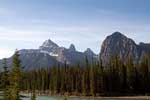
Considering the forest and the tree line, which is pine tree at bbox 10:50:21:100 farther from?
the tree line

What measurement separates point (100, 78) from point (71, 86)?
18.2 metres

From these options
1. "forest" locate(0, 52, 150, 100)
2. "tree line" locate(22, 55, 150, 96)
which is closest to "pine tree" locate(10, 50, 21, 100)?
"forest" locate(0, 52, 150, 100)

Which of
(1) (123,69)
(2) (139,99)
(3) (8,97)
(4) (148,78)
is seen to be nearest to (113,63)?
(1) (123,69)

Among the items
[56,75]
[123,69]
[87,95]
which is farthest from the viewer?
[56,75]

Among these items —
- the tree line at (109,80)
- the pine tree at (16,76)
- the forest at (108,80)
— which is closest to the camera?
the pine tree at (16,76)

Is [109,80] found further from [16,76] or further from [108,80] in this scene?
[16,76]

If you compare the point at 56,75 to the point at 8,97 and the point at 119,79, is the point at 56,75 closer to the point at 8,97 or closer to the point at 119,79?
the point at 119,79

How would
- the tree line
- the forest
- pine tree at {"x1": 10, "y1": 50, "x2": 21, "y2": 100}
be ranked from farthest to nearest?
the tree line
the forest
pine tree at {"x1": 10, "y1": 50, "x2": 21, "y2": 100}

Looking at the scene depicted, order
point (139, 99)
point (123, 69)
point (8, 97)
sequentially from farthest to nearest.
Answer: point (123, 69) → point (139, 99) → point (8, 97)

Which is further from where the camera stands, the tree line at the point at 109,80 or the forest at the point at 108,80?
the tree line at the point at 109,80

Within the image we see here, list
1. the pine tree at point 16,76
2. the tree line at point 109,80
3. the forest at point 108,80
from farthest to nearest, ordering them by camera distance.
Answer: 1. the tree line at point 109,80
2. the forest at point 108,80
3. the pine tree at point 16,76

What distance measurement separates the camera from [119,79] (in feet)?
525

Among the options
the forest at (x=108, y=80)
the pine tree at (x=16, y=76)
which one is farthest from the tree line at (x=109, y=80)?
the pine tree at (x=16, y=76)

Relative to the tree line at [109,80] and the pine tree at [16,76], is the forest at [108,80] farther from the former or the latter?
the pine tree at [16,76]
